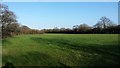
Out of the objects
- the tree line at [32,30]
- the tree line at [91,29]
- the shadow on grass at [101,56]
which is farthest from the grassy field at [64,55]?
the tree line at [91,29]

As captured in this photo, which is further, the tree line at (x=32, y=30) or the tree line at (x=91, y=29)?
the tree line at (x=91, y=29)

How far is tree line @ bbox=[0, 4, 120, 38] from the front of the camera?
4324cm

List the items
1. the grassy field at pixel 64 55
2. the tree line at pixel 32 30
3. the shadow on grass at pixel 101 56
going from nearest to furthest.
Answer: the shadow on grass at pixel 101 56 → the grassy field at pixel 64 55 → the tree line at pixel 32 30

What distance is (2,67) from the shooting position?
36.6 feet

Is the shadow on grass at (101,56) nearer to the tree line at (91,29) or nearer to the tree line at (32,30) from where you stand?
the tree line at (32,30)

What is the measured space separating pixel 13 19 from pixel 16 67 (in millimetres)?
36030

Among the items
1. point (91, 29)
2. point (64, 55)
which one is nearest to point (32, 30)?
point (91, 29)

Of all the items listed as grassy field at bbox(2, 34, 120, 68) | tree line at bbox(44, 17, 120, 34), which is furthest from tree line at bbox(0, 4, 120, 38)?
grassy field at bbox(2, 34, 120, 68)

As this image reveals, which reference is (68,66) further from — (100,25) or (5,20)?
(100,25)

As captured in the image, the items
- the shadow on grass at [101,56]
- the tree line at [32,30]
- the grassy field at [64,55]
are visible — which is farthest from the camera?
the tree line at [32,30]

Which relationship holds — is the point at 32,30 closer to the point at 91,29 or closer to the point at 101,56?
the point at 91,29

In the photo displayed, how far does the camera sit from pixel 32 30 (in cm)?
9588

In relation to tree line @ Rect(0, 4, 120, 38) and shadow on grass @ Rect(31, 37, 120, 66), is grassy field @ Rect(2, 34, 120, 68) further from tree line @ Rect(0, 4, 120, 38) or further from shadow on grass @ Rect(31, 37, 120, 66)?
tree line @ Rect(0, 4, 120, 38)

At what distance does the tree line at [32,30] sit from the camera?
43.2 meters
